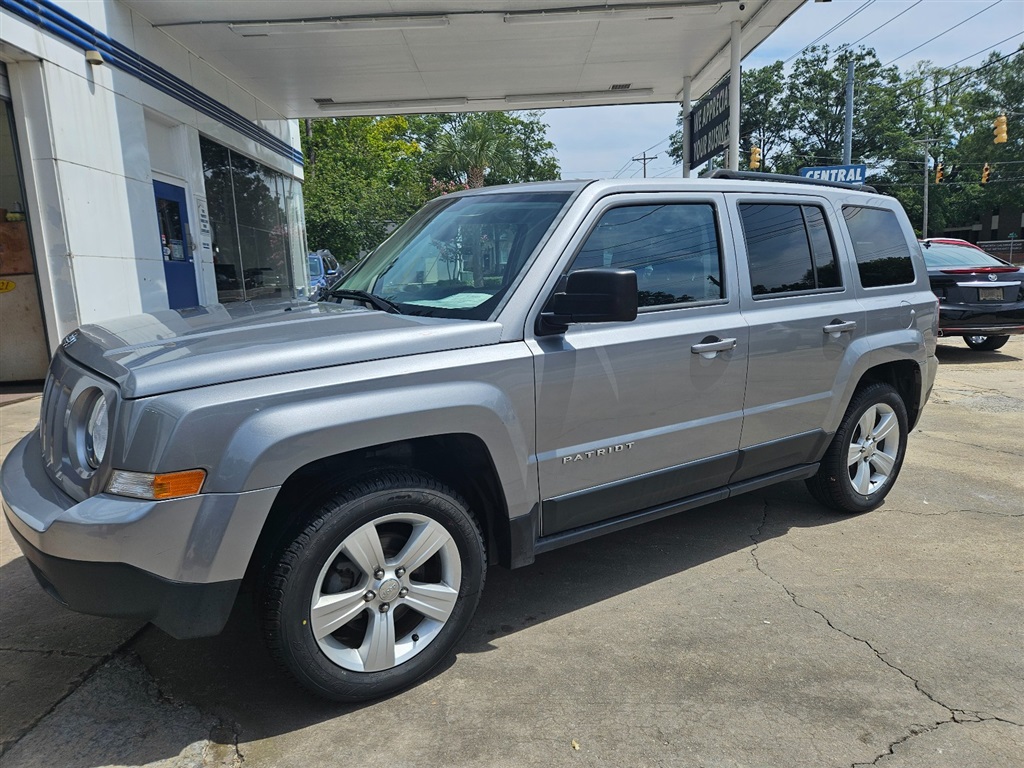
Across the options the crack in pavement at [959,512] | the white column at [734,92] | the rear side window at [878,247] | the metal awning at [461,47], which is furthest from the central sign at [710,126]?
the crack in pavement at [959,512]

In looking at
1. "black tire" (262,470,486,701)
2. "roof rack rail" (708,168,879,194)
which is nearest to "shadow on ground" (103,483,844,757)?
"black tire" (262,470,486,701)

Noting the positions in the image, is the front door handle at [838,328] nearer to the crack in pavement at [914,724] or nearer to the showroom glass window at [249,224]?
the crack in pavement at [914,724]

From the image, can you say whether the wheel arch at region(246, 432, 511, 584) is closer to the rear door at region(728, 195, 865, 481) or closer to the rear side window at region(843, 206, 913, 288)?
the rear door at region(728, 195, 865, 481)

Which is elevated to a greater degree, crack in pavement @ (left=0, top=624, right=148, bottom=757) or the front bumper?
the front bumper

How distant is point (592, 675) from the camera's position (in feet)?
9.14

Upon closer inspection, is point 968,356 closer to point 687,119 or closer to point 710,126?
point 710,126

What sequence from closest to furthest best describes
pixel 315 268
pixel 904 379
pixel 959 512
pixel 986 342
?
1. pixel 959 512
2. pixel 904 379
3. pixel 986 342
4. pixel 315 268

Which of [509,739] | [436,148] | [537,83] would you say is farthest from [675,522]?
[436,148]

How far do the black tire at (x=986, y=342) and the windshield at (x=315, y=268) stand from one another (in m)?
14.8

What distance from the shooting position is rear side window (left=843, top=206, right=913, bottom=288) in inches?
165

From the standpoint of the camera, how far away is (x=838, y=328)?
389 cm

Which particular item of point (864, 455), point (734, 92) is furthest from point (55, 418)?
point (734, 92)

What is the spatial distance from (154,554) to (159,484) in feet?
0.70

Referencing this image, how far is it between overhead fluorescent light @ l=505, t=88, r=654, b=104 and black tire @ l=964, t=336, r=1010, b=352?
7096 mm
